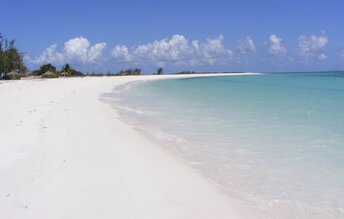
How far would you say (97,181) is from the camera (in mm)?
4848

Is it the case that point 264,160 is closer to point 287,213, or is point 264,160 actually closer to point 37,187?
point 287,213

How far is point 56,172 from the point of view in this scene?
16.6ft

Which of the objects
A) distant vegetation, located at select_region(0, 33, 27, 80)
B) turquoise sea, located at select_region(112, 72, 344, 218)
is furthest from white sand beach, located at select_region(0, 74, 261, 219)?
distant vegetation, located at select_region(0, 33, 27, 80)

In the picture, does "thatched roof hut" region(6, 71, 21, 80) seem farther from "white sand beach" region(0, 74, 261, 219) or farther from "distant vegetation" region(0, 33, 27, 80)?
"white sand beach" region(0, 74, 261, 219)

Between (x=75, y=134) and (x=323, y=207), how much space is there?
16.4 ft

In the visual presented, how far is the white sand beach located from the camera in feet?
13.0

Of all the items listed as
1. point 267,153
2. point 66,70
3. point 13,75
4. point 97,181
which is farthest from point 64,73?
point 97,181

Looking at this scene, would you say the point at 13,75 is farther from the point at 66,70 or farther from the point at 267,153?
the point at 267,153

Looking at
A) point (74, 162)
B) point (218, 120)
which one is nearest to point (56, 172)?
point (74, 162)

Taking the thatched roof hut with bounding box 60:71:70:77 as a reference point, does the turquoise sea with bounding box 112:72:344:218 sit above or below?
below

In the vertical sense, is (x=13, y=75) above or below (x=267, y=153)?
above

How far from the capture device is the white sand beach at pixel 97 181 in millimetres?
3971

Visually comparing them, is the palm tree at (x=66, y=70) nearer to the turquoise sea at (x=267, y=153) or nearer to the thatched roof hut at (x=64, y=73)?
the thatched roof hut at (x=64, y=73)

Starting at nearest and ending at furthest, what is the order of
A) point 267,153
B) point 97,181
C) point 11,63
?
point 97,181, point 267,153, point 11,63
